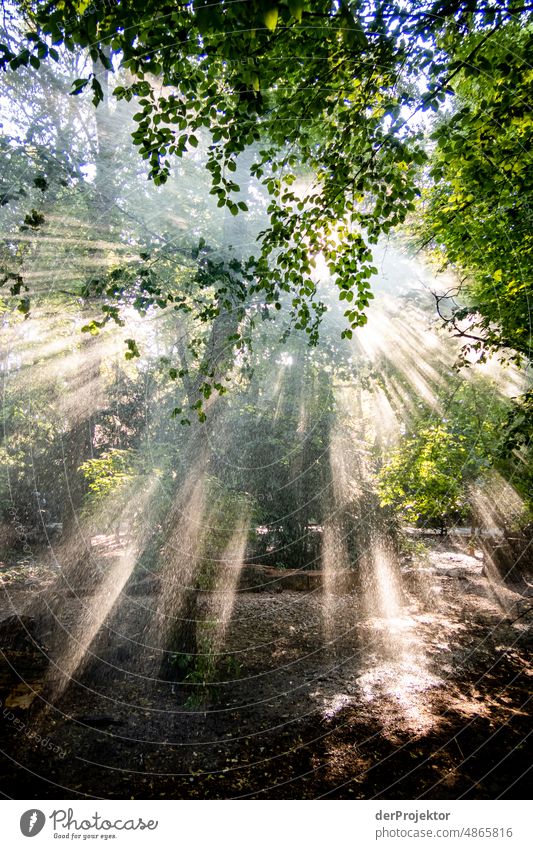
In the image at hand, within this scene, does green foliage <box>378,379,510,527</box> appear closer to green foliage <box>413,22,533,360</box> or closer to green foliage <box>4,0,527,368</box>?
green foliage <box>413,22,533,360</box>

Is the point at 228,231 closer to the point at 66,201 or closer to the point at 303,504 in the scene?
the point at 66,201

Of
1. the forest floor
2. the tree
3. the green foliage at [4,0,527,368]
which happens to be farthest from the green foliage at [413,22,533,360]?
the forest floor

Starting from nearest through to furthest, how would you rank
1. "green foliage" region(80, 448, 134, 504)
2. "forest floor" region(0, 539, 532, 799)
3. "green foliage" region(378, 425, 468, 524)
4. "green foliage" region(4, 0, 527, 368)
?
1. "green foliage" region(4, 0, 527, 368)
2. "forest floor" region(0, 539, 532, 799)
3. "green foliage" region(80, 448, 134, 504)
4. "green foliage" region(378, 425, 468, 524)

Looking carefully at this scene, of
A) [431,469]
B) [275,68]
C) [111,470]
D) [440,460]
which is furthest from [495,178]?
[111,470]

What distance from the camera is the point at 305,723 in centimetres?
476

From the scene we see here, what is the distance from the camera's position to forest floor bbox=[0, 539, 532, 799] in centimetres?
360

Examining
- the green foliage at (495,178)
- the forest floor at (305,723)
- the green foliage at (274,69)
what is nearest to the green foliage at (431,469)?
the green foliage at (495,178)

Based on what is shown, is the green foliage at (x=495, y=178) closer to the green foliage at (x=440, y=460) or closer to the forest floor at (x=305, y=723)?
the green foliage at (x=440, y=460)

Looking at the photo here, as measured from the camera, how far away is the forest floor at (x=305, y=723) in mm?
3600

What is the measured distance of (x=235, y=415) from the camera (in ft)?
37.3

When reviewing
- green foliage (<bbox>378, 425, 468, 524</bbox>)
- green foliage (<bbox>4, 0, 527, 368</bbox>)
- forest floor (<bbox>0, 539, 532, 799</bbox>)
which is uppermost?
green foliage (<bbox>4, 0, 527, 368</bbox>)

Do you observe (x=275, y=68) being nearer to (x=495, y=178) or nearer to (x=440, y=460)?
(x=495, y=178)

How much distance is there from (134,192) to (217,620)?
379 inches

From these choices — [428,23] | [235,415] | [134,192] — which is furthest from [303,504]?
[428,23]
